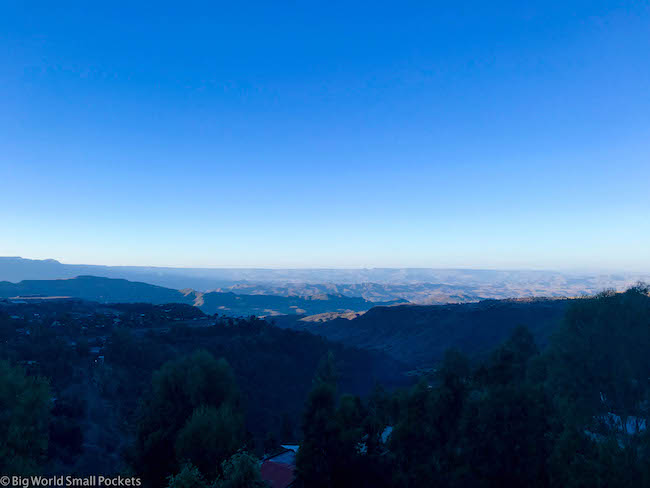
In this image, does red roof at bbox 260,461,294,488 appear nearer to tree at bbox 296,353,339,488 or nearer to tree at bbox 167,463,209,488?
tree at bbox 296,353,339,488

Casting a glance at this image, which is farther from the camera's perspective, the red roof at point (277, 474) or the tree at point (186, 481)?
the red roof at point (277, 474)

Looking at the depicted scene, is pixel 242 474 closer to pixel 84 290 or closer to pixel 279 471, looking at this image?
pixel 279 471

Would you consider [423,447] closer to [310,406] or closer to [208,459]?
[310,406]

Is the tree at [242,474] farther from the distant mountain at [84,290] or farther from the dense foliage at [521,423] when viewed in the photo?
the distant mountain at [84,290]

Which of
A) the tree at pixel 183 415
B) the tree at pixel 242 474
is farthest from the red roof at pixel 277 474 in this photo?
the tree at pixel 242 474

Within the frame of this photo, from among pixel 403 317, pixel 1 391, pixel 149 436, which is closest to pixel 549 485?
pixel 149 436

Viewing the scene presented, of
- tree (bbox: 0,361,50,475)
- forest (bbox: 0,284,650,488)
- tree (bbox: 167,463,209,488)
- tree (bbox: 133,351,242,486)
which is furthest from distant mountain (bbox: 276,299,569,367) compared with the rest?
tree (bbox: 0,361,50,475)
